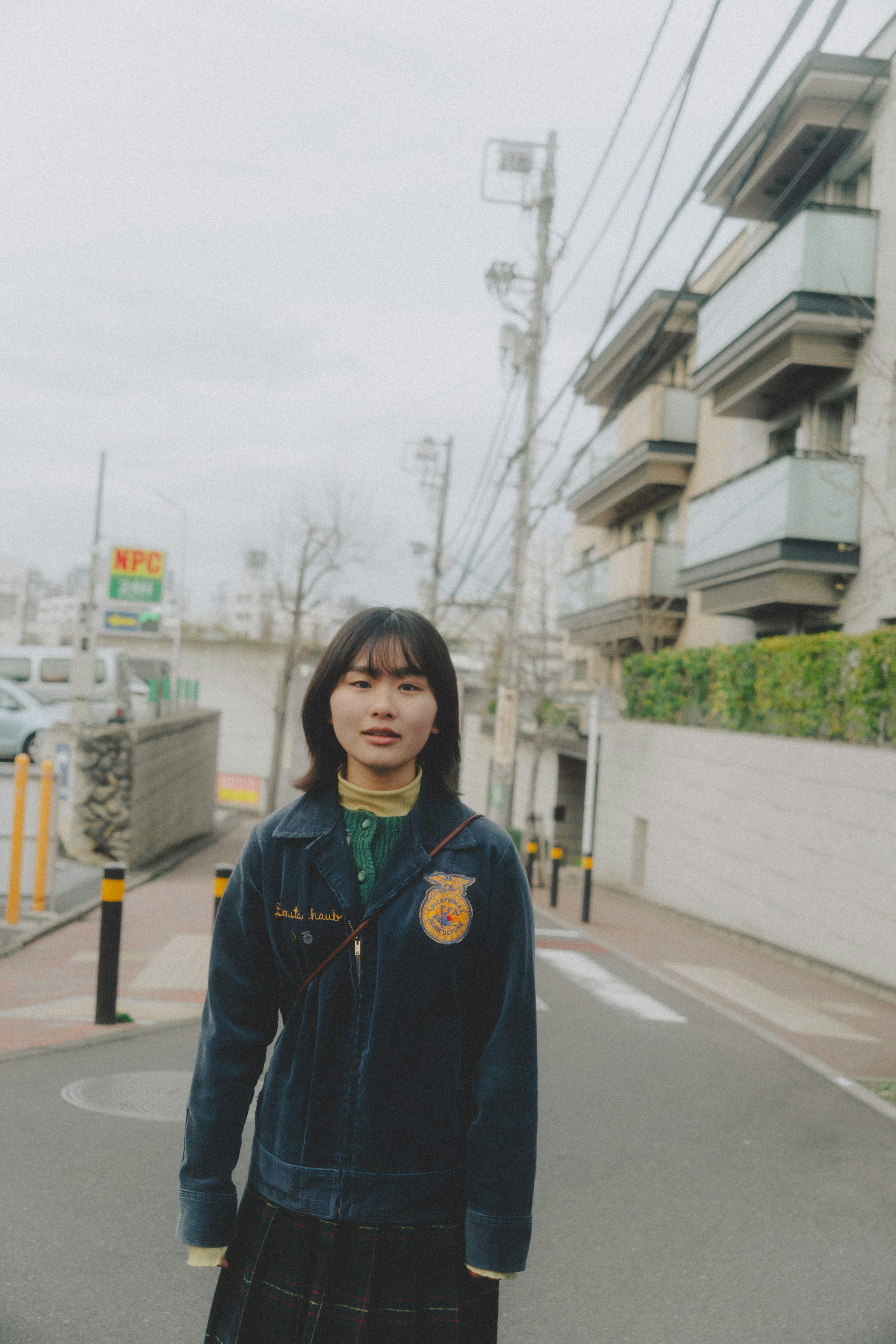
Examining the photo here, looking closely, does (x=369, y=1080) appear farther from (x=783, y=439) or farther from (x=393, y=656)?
(x=783, y=439)

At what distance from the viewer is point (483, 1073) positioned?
2.04 meters

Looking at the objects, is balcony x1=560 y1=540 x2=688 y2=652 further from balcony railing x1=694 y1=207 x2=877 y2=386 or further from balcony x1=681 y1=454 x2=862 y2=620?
balcony railing x1=694 y1=207 x2=877 y2=386

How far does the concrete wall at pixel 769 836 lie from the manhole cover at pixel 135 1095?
25.0 feet

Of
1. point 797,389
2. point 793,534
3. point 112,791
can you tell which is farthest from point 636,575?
point 112,791

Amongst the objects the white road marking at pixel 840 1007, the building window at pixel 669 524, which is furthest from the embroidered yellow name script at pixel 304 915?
the building window at pixel 669 524

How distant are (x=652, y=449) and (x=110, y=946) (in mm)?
19061

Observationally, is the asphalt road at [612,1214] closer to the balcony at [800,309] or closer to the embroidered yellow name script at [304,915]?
the embroidered yellow name script at [304,915]

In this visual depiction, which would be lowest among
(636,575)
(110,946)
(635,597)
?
(110,946)

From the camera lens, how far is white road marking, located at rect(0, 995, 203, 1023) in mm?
7074

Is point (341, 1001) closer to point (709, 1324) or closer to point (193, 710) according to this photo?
point (709, 1324)

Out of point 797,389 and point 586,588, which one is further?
point 586,588

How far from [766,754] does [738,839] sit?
1465mm

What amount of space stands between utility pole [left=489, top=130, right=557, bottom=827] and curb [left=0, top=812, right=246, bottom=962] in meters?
5.63

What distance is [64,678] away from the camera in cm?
2114
